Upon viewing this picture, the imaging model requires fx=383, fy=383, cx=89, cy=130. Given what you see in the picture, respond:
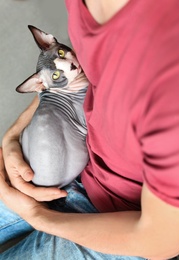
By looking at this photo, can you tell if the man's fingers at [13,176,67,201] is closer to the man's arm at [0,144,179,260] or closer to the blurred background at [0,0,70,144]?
the man's arm at [0,144,179,260]

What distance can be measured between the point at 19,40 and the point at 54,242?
35.9 inches

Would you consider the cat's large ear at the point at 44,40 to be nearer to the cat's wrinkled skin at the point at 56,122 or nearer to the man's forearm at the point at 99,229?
the cat's wrinkled skin at the point at 56,122

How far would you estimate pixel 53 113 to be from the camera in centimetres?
82

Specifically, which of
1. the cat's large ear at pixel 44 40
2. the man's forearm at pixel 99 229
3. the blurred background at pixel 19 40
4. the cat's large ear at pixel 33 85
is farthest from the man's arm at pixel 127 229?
the blurred background at pixel 19 40

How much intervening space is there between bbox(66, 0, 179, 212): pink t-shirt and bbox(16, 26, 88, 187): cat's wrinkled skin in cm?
23

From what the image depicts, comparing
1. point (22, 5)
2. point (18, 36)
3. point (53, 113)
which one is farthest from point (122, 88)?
point (22, 5)

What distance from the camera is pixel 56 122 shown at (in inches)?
31.7

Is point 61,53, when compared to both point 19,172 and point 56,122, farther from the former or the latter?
point 19,172

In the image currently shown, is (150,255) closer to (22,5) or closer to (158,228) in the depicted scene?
(158,228)

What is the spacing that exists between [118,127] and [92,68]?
0.10m

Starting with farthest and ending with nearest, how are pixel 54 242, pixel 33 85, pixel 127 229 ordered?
1. pixel 33 85
2. pixel 54 242
3. pixel 127 229

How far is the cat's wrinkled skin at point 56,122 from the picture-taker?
2.59ft

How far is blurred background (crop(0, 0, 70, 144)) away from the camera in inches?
53.9

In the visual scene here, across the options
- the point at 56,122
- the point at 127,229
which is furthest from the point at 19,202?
the point at 127,229
